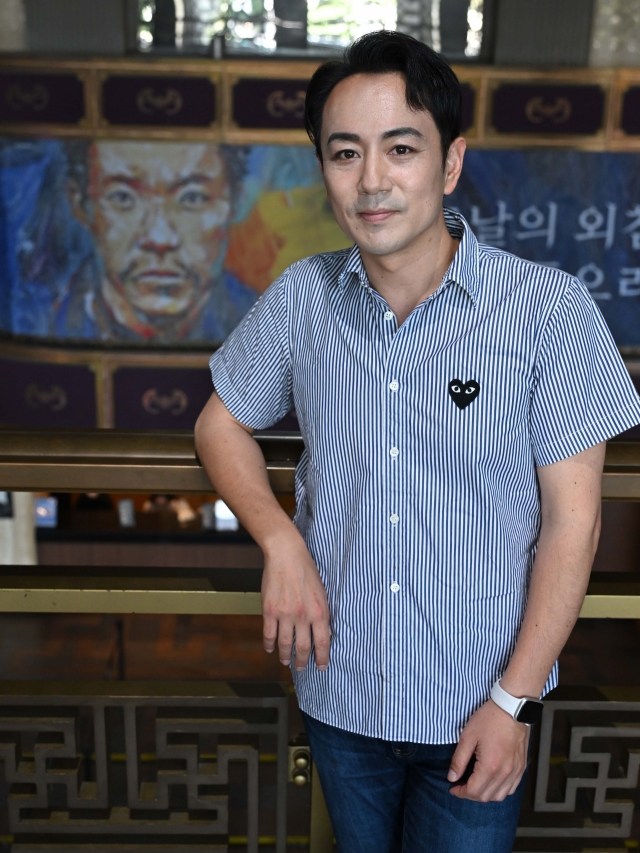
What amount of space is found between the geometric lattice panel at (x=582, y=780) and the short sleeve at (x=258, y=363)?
0.63 metres

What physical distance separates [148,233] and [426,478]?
4620 millimetres

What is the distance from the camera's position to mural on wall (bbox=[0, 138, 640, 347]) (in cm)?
528

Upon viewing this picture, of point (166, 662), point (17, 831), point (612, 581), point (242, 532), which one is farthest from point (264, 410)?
point (242, 532)

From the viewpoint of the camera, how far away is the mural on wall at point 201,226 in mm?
5281

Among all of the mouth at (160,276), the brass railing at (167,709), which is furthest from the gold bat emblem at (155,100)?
the brass railing at (167,709)

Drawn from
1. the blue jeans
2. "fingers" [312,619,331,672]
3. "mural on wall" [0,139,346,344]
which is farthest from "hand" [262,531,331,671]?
"mural on wall" [0,139,346,344]

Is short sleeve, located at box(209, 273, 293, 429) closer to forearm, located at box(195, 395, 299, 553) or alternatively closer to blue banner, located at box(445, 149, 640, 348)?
forearm, located at box(195, 395, 299, 553)

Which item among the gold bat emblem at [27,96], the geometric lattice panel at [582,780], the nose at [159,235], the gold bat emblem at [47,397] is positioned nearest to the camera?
the geometric lattice panel at [582,780]

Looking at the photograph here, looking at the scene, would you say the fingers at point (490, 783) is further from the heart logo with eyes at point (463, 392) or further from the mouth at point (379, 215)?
the mouth at point (379, 215)

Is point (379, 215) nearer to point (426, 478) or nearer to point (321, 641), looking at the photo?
point (426, 478)

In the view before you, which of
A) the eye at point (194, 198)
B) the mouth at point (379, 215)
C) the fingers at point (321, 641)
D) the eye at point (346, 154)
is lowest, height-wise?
the fingers at point (321, 641)

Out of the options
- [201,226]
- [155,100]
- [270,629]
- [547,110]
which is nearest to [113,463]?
[270,629]

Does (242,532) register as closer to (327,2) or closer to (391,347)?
(327,2)

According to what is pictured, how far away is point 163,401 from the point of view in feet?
18.6
